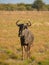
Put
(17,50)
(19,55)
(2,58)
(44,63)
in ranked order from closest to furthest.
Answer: (44,63), (2,58), (19,55), (17,50)

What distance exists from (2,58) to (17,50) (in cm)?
302

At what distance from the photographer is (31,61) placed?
1342 cm

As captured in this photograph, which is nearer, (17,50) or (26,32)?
(26,32)

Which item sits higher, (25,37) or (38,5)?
(25,37)

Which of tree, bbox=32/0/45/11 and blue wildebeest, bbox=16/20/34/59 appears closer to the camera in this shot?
blue wildebeest, bbox=16/20/34/59

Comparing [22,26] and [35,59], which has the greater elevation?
[22,26]

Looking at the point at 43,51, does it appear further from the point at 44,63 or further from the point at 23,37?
the point at 44,63

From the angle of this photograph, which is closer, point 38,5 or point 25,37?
point 25,37

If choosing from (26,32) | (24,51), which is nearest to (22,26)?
(26,32)

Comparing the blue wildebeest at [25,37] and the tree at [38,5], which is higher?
the blue wildebeest at [25,37]

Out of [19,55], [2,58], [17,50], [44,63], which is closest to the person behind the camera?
[44,63]

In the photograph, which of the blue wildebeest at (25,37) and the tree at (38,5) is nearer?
the blue wildebeest at (25,37)

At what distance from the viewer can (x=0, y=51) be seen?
624 inches

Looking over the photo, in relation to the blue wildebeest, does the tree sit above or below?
below
